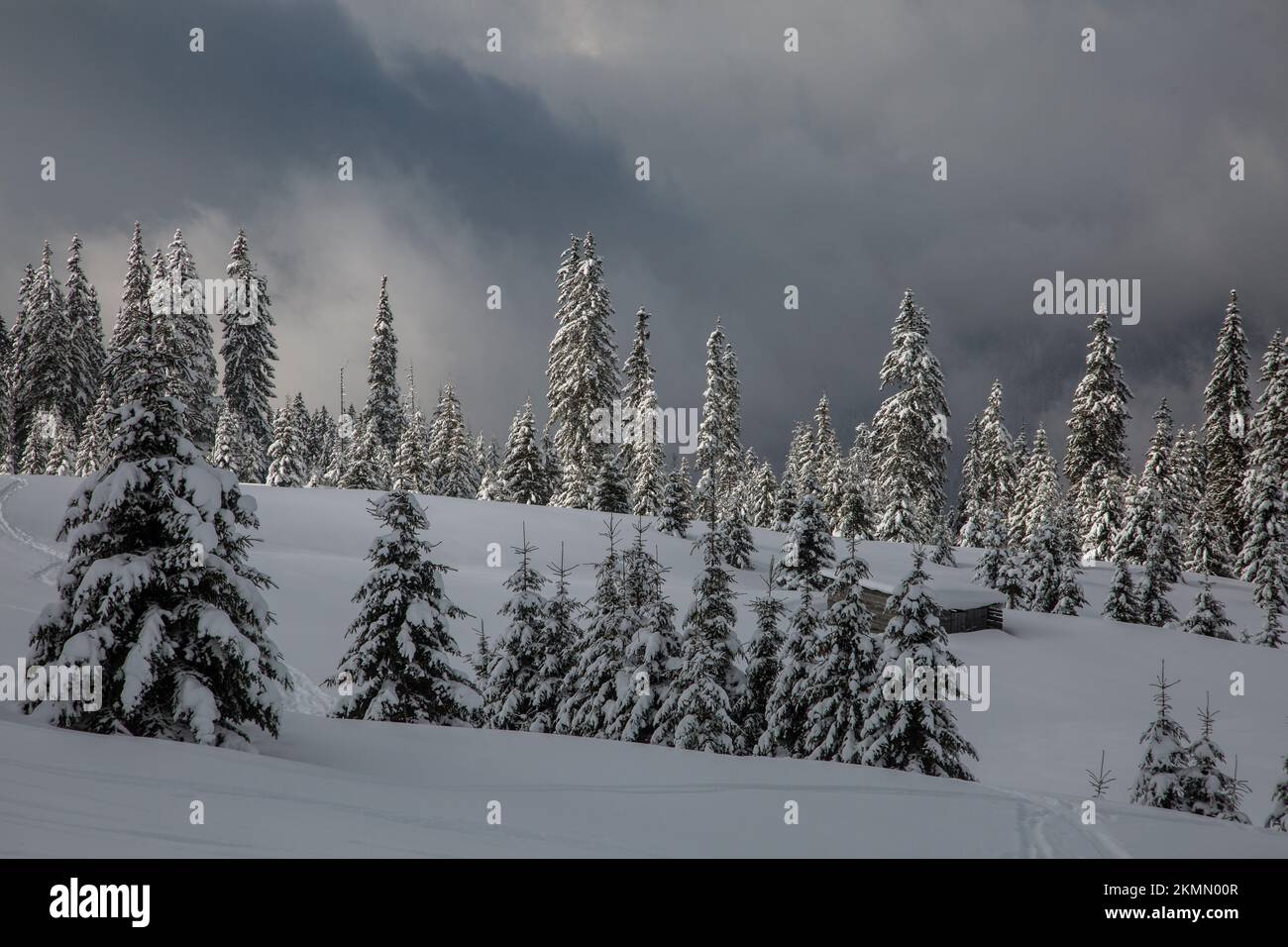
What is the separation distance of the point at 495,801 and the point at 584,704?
7.26m

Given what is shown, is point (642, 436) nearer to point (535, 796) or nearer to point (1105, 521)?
point (1105, 521)

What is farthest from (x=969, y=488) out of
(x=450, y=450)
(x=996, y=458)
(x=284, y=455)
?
(x=284, y=455)

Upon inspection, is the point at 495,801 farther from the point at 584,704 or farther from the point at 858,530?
the point at 858,530

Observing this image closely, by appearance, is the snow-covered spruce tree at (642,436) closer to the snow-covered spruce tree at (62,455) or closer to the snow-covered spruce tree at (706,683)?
the snow-covered spruce tree at (706,683)

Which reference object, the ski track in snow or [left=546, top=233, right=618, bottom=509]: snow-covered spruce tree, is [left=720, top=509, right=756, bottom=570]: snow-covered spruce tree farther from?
the ski track in snow

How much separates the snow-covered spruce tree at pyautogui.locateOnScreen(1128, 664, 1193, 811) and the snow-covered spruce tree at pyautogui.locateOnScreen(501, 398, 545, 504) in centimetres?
4382

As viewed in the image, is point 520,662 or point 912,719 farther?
point 520,662

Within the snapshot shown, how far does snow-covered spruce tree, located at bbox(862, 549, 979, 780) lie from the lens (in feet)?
42.5

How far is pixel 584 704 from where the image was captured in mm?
15008

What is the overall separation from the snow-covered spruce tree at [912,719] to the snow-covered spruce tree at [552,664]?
6.57 meters

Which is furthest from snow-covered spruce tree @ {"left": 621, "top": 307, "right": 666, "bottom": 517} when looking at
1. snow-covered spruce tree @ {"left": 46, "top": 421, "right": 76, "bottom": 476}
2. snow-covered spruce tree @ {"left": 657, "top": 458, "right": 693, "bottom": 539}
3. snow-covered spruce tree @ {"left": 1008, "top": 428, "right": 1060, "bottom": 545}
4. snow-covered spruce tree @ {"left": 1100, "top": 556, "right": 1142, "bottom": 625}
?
snow-covered spruce tree @ {"left": 46, "top": 421, "right": 76, "bottom": 476}

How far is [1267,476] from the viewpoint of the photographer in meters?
41.6

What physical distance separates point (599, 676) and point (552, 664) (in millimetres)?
1729

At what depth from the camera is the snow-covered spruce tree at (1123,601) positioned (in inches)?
1298
